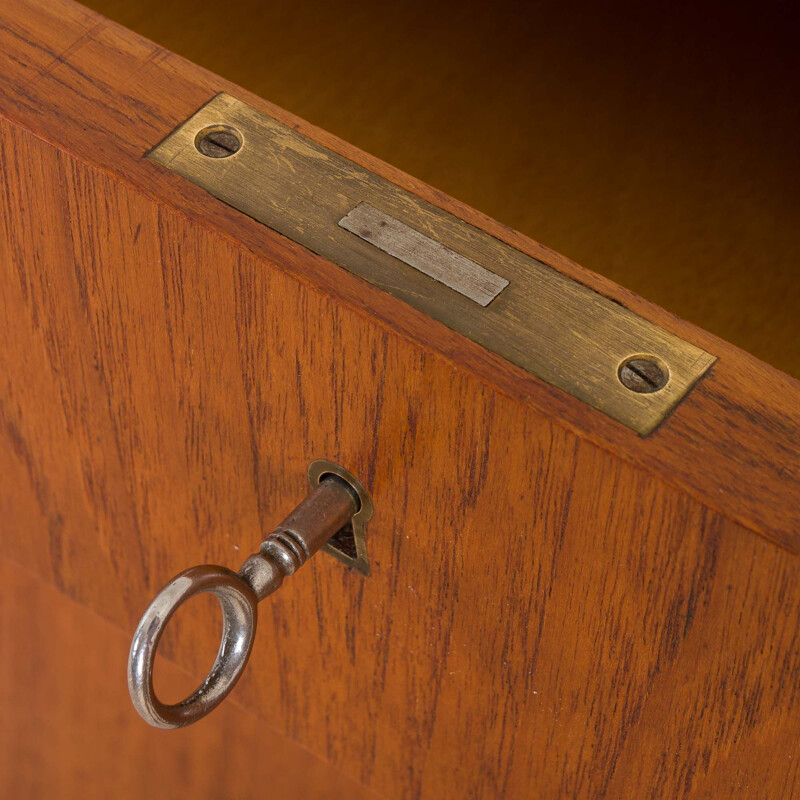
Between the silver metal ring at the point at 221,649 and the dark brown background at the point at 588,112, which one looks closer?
the silver metal ring at the point at 221,649

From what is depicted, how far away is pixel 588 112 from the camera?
0.63m

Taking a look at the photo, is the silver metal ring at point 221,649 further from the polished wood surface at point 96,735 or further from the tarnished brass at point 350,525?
the polished wood surface at point 96,735

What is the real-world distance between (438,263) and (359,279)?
29mm

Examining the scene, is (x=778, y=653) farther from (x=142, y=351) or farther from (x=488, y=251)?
(x=142, y=351)

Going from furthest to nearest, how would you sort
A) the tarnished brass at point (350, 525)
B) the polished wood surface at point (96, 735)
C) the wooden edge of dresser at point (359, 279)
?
the polished wood surface at point (96, 735), the tarnished brass at point (350, 525), the wooden edge of dresser at point (359, 279)

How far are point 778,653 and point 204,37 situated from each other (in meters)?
0.41

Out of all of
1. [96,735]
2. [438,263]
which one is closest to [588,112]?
[438,263]

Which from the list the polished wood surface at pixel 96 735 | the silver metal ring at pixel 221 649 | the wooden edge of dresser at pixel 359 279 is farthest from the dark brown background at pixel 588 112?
the polished wood surface at pixel 96 735

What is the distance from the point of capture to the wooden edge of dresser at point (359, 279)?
0.38 metres

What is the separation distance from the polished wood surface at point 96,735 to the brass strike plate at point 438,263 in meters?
0.39

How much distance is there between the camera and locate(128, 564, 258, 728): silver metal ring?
414 millimetres

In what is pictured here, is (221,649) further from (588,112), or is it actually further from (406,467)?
(588,112)

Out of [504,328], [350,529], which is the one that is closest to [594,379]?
[504,328]

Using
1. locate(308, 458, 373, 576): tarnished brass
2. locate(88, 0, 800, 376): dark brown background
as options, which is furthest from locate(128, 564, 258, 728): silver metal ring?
locate(88, 0, 800, 376): dark brown background
